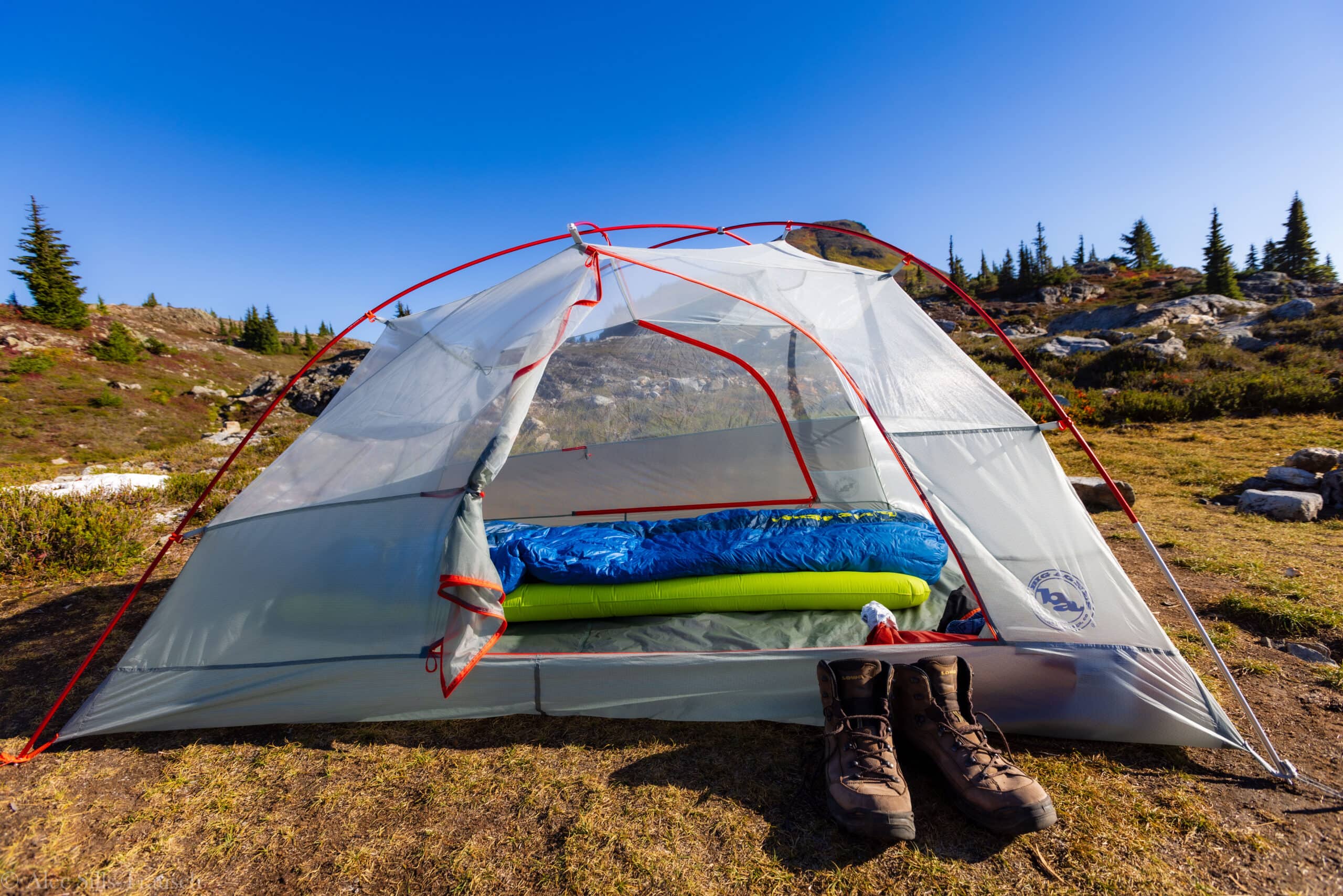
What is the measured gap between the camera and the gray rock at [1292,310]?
16.9 metres

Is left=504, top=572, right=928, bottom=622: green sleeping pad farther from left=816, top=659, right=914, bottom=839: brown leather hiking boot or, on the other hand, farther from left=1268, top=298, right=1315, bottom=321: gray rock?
left=1268, top=298, right=1315, bottom=321: gray rock

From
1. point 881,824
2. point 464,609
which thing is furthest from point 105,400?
point 881,824

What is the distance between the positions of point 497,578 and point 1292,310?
2418 cm

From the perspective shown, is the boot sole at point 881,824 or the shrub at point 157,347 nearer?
the boot sole at point 881,824

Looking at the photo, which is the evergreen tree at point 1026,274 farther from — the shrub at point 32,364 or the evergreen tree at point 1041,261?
the shrub at point 32,364

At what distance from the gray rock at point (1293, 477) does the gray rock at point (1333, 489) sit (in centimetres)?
14

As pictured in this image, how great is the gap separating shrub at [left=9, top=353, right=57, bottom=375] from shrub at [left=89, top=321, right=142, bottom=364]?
96.1 inches

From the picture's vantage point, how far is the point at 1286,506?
17.0 ft

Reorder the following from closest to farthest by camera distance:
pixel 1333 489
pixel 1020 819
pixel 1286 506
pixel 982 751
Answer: pixel 1020 819
pixel 982 751
pixel 1286 506
pixel 1333 489

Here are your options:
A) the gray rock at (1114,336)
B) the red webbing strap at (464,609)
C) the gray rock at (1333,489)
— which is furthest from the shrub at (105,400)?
the gray rock at (1114,336)

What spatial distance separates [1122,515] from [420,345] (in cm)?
615

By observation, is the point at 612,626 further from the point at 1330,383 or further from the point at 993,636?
the point at 1330,383

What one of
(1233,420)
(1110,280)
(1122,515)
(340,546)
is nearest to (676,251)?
(340,546)

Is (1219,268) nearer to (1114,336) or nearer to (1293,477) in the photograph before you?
(1114,336)
